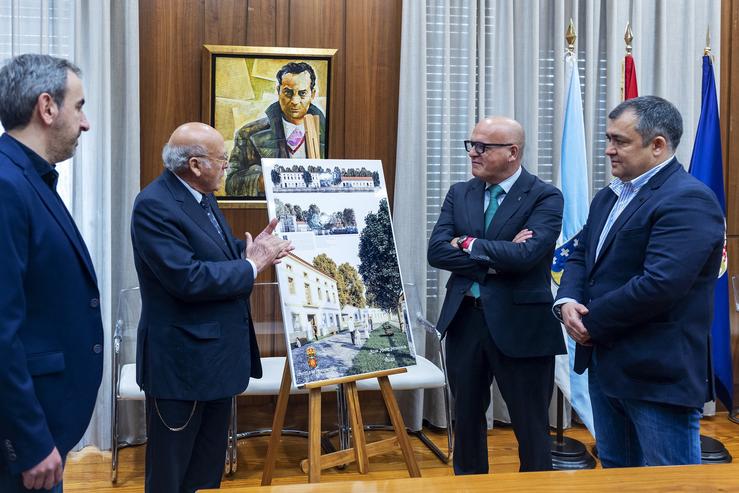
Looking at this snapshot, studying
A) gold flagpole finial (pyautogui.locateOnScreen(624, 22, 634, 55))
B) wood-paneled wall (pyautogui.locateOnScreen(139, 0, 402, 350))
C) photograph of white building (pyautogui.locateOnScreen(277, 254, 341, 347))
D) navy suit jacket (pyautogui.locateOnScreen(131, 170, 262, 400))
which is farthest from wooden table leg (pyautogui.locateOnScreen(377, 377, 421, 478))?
gold flagpole finial (pyautogui.locateOnScreen(624, 22, 634, 55))

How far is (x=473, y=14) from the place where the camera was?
14.0ft

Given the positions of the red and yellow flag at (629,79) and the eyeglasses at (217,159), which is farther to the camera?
the red and yellow flag at (629,79)

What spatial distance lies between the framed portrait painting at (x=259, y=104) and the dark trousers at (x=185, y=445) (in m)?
1.67

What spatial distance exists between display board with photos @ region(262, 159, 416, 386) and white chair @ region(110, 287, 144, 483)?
2.85ft

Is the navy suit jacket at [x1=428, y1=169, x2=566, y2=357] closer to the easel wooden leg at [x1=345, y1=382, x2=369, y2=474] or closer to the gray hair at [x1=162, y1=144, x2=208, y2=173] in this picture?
the easel wooden leg at [x1=345, y1=382, x2=369, y2=474]

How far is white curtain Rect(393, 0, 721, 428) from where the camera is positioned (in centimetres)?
424

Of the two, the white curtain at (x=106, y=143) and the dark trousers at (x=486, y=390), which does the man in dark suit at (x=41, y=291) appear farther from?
the white curtain at (x=106, y=143)

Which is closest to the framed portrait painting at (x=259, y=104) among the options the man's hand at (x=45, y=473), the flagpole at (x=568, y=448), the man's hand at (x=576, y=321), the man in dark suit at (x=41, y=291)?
the flagpole at (x=568, y=448)

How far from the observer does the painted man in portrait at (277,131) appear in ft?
13.5

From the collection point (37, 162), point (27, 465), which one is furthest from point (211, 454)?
point (37, 162)

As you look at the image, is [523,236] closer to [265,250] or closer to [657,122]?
[657,122]

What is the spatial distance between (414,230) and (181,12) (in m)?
1.73

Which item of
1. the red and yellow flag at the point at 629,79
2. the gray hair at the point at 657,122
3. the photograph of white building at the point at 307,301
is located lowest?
the photograph of white building at the point at 307,301

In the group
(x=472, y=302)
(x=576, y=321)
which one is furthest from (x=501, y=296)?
(x=576, y=321)
